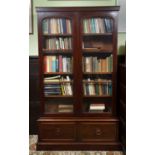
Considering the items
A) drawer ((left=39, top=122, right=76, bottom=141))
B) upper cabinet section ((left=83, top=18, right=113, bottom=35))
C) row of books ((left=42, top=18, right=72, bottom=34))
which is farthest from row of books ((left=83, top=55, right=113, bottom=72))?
drawer ((left=39, top=122, right=76, bottom=141))

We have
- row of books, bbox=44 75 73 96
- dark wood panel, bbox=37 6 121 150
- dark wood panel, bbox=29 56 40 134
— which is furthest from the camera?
dark wood panel, bbox=29 56 40 134

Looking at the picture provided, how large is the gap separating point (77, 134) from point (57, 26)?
58.1 inches

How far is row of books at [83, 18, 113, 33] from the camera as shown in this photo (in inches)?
116

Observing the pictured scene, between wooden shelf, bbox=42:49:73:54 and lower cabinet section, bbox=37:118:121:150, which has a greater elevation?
wooden shelf, bbox=42:49:73:54

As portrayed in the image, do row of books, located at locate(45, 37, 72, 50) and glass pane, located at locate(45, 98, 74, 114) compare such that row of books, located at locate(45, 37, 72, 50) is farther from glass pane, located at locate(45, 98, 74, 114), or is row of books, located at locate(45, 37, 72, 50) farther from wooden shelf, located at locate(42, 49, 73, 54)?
glass pane, located at locate(45, 98, 74, 114)

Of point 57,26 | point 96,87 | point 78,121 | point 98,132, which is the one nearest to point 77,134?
point 78,121

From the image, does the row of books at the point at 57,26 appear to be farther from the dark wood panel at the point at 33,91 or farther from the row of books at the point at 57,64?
the dark wood panel at the point at 33,91

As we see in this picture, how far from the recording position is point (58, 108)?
308 cm

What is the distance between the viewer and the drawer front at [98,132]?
2.92 metres

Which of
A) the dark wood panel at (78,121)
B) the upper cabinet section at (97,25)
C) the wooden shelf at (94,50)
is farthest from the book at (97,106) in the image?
the upper cabinet section at (97,25)

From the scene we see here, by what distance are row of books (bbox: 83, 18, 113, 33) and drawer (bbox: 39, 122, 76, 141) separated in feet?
4.27
